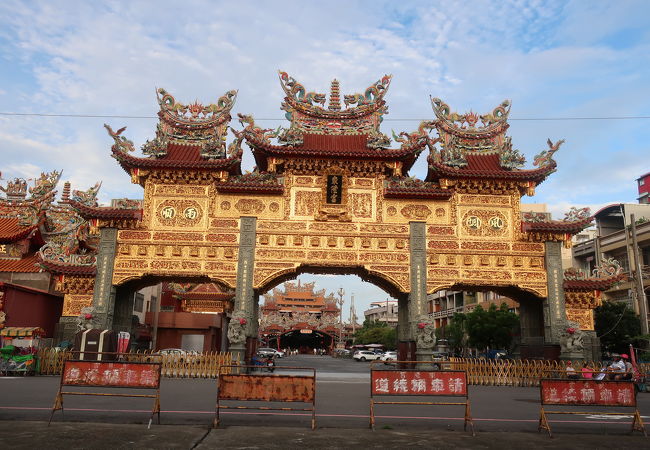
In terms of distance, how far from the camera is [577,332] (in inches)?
811

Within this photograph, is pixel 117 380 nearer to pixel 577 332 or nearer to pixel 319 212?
pixel 319 212

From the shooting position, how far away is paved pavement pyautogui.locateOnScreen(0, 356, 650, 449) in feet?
23.8

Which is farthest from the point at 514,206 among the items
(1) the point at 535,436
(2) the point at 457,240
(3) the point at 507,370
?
(1) the point at 535,436

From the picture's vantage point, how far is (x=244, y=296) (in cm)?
2109

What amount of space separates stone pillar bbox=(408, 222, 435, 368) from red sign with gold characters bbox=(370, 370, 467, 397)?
11.5m

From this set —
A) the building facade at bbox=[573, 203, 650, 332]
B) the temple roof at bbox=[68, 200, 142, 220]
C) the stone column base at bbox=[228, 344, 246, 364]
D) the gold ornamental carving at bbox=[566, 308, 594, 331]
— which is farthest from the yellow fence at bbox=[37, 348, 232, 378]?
the building facade at bbox=[573, 203, 650, 332]

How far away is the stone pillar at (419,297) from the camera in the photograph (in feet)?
67.6

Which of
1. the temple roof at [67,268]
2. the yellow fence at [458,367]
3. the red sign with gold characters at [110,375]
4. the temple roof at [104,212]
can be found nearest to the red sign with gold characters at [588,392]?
the red sign with gold characters at [110,375]

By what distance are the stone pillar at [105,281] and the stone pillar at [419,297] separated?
12.8 meters

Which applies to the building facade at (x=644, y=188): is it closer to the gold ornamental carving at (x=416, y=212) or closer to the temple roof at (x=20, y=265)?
the gold ornamental carving at (x=416, y=212)

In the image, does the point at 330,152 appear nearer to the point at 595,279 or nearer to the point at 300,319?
the point at 595,279

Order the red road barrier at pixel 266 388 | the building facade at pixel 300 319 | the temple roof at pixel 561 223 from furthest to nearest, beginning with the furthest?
the building facade at pixel 300 319 < the temple roof at pixel 561 223 < the red road barrier at pixel 266 388

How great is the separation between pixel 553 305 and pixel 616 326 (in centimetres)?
1052

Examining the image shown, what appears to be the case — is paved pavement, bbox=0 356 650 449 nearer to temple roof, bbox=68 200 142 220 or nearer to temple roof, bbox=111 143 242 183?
temple roof, bbox=68 200 142 220
